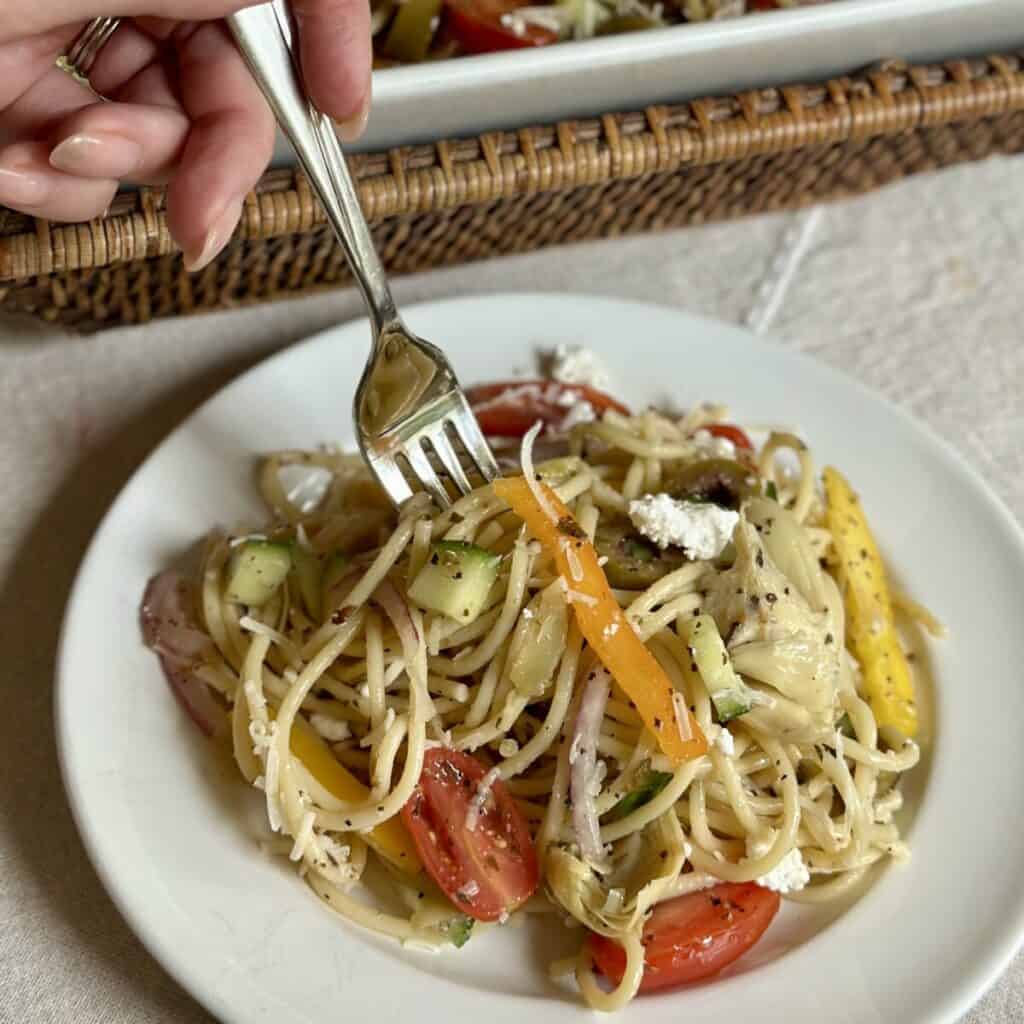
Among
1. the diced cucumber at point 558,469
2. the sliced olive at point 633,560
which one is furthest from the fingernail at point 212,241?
the sliced olive at point 633,560

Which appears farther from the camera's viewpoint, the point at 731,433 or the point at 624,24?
the point at 624,24

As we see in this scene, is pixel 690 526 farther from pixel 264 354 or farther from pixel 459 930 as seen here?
pixel 264 354

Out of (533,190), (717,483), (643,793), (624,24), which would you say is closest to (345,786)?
(643,793)

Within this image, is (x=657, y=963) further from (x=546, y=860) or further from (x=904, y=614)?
(x=904, y=614)

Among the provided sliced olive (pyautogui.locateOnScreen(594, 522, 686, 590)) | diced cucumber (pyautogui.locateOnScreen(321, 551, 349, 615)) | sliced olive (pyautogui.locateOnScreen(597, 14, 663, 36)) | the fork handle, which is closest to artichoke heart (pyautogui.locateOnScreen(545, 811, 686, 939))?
sliced olive (pyautogui.locateOnScreen(594, 522, 686, 590))

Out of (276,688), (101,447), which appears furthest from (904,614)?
(101,447)

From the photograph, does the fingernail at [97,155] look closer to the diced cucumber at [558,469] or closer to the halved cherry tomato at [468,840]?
the diced cucumber at [558,469]
